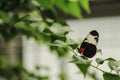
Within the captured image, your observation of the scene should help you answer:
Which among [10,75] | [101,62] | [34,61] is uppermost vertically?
[101,62]

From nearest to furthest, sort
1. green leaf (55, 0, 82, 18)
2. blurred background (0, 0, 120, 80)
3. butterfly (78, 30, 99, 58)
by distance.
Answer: butterfly (78, 30, 99, 58)
blurred background (0, 0, 120, 80)
green leaf (55, 0, 82, 18)

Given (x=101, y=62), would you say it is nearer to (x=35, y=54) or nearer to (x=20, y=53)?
(x=20, y=53)

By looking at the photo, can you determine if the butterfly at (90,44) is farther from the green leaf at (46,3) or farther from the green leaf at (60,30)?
the green leaf at (46,3)

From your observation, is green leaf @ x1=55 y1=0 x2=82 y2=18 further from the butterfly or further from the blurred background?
the butterfly

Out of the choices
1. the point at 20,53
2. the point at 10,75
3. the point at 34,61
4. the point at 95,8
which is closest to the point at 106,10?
the point at 95,8

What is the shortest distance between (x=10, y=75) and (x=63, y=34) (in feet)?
1.68

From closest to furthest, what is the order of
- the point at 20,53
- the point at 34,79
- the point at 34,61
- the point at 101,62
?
the point at 101,62 < the point at 34,79 < the point at 20,53 < the point at 34,61

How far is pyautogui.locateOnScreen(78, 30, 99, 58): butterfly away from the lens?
1.20 ft

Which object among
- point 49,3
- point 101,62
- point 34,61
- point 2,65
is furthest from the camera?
point 34,61

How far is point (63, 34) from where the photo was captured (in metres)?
0.44

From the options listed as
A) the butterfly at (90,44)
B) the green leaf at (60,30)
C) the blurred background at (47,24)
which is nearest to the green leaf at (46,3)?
the blurred background at (47,24)

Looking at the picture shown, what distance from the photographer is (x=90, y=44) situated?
37 cm

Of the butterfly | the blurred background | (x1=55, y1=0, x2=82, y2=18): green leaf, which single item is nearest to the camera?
the butterfly

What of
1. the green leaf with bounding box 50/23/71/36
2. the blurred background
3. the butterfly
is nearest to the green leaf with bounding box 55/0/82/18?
the blurred background
